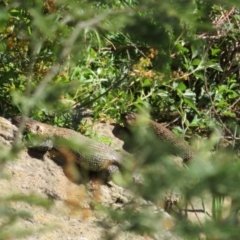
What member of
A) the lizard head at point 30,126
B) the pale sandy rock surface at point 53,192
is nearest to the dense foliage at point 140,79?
the lizard head at point 30,126

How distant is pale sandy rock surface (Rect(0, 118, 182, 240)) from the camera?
198 inches

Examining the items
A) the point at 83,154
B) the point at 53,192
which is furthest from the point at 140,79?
the point at 53,192

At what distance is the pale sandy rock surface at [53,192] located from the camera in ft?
16.5

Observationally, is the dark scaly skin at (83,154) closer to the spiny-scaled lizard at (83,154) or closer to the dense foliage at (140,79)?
the spiny-scaled lizard at (83,154)

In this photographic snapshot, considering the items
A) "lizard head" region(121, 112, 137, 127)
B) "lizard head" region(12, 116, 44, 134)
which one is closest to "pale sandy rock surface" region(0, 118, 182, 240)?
"lizard head" region(12, 116, 44, 134)

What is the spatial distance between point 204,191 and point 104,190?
161 inches

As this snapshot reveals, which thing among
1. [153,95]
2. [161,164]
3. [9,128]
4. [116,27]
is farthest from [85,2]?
[153,95]

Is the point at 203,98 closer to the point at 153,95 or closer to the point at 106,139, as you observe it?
the point at 153,95

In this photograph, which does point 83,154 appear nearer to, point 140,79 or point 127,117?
point 127,117

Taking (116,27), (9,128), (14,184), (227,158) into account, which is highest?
(9,128)

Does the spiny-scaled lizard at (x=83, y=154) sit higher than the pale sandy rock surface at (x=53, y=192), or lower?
higher

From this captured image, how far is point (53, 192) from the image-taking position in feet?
18.4

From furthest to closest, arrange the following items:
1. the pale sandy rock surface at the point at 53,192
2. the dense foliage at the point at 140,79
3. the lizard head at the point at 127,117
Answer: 1. the lizard head at the point at 127,117
2. the dense foliage at the point at 140,79
3. the pale sandy rock surface at the point at 53,192

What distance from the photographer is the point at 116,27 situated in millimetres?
2391
